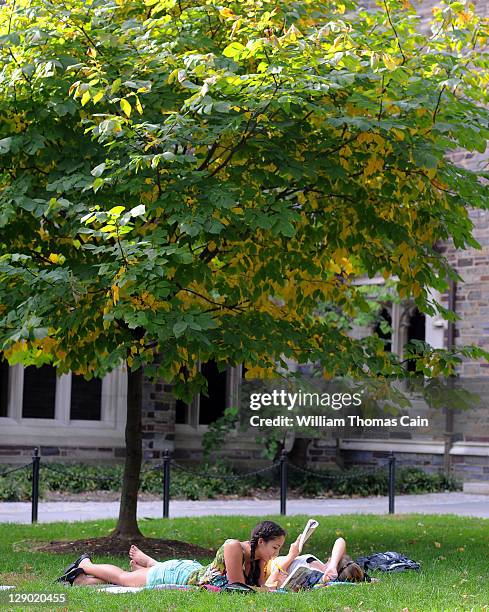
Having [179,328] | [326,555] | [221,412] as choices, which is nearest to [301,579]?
[179,328]

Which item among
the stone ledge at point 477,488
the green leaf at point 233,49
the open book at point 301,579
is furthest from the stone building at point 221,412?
A: the open book at point 301,579

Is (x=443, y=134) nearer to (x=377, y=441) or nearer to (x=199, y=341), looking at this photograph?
(x=199, y=341)

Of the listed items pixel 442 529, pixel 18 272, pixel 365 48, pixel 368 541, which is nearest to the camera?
pixel 18 272

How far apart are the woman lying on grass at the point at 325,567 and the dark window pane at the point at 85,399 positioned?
12409 mm

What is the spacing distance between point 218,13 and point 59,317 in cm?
317

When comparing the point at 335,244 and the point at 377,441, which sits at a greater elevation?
the point at 335,244

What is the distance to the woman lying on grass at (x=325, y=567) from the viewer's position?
8.03 m

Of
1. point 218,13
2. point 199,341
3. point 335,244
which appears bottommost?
point 199,341

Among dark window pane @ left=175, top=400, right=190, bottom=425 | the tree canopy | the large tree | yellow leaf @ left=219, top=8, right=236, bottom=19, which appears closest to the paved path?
dark window pane @ left=175, top=400, right=190, bottom=425

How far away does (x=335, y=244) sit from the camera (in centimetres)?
1120

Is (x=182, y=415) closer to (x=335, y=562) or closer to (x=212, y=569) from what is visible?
(x=335, y=562)

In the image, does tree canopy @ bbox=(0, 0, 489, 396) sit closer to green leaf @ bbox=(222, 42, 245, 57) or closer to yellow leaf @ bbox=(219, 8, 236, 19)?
yellow leaf @ bbox=(219, 8, 236, 19)

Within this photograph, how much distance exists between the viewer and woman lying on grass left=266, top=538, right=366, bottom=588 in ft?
26.3

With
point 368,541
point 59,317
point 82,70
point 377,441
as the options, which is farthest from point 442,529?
point 377,441
